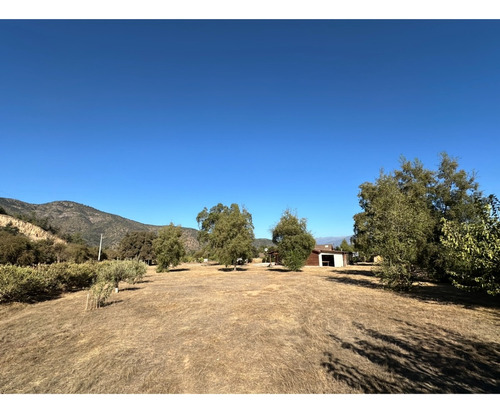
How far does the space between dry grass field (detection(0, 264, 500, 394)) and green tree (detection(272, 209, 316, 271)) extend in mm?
19585

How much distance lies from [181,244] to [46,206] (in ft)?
429

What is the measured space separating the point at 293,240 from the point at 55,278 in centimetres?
2521

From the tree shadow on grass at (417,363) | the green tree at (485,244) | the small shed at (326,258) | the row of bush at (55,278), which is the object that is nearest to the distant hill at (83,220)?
the small shed at (326,258)

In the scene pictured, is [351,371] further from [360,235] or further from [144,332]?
[360,235]

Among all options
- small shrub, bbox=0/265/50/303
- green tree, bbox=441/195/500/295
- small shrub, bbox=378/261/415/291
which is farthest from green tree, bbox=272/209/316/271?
small shrub, bbox=0/265/50/303

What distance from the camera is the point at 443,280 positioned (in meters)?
22.1

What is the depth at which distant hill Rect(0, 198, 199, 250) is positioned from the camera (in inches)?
4079

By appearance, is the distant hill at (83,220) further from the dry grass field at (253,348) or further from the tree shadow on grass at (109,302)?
the dry grass field at (253,348)

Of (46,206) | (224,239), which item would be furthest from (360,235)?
(46,206)

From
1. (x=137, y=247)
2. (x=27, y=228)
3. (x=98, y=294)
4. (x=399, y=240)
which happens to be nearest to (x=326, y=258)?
(x=399, y=240)

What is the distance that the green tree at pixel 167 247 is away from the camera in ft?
121

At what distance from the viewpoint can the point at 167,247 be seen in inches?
1444

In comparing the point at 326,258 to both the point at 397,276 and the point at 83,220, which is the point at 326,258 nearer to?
the point at 397,276

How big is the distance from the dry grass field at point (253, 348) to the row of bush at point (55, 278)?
146 cm
